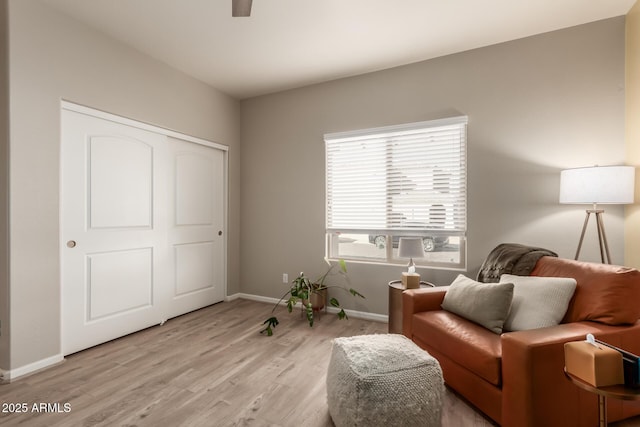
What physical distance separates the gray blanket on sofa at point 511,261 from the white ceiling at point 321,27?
72.6 inches

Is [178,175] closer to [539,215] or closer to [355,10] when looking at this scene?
[355,10]

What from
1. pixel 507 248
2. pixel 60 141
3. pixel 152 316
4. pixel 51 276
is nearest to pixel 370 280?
pixel 507 248

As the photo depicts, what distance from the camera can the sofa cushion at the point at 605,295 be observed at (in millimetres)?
1650

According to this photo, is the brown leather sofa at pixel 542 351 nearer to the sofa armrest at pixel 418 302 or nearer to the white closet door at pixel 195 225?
the sofa armrest at pixel 418 302

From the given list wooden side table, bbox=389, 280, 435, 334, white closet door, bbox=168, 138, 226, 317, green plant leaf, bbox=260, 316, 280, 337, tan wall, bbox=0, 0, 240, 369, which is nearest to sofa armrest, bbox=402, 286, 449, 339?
wooden side table, bbox=389, 280, 435, 334

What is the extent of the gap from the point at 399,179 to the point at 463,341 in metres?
1.82

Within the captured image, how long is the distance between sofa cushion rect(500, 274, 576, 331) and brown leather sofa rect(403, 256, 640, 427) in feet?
0.25

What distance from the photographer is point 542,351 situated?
1.41 metres

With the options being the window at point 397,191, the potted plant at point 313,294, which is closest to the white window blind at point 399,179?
the window at point 397,191

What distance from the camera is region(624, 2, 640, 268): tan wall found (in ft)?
7.41

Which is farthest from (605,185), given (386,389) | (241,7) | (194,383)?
(194,383)

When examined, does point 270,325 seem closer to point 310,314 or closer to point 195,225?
point 310,314

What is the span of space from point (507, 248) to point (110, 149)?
3.50 m

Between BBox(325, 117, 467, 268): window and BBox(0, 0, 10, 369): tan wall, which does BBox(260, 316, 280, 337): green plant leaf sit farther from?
BBox(0, 0, 10, 369): tan wall
